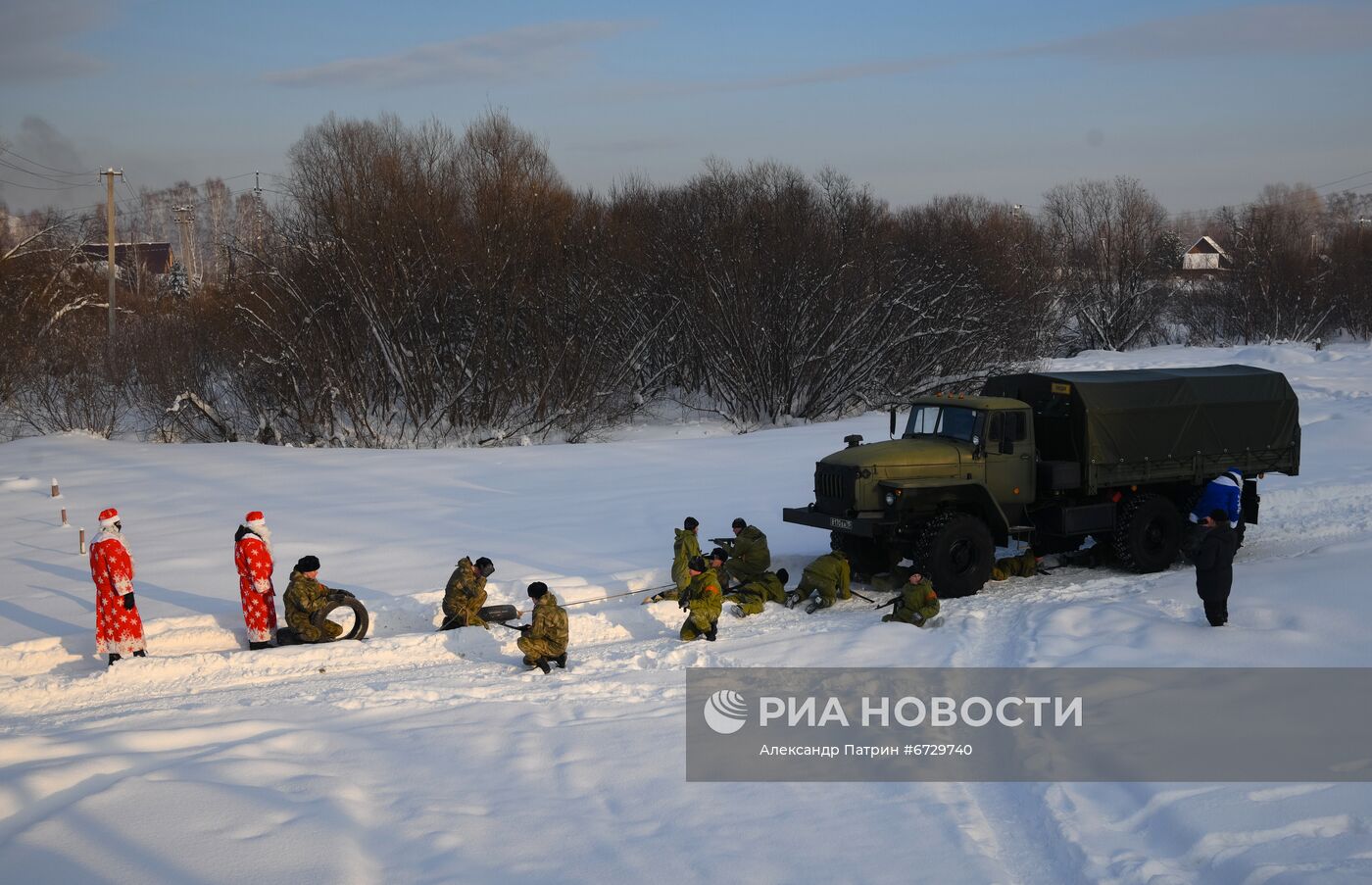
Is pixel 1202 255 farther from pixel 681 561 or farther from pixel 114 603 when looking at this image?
pixel 114 603

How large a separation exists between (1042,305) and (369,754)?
156ft

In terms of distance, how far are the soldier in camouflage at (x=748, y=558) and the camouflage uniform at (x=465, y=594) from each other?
8.98 ft

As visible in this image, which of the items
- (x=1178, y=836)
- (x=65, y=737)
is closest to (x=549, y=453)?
(x=65, y=737)

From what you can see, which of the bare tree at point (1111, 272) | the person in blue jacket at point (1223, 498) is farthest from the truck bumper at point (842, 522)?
the bare tree at point (1111, 272)

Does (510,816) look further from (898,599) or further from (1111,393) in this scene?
(1111,393)

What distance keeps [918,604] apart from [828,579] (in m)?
1.30

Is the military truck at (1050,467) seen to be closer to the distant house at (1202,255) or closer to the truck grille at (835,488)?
the truck grille at (835,488)

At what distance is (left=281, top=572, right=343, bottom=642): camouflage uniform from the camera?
1054 cm

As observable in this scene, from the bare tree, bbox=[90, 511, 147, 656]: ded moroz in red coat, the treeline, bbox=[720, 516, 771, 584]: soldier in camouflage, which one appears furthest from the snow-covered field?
the bare tree

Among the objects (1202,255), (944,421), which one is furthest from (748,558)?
(1202,255)

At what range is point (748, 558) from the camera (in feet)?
39.1

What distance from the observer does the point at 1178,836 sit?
5801 mm

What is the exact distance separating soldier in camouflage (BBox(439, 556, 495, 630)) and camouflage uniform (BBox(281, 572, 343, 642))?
1194 millimetres

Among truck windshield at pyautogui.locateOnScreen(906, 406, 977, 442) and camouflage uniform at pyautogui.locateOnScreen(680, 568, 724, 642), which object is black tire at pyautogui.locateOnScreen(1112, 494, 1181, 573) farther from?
camouflage uniform at pyautogui.locateOnScreen(680, 568, 724, 642)
